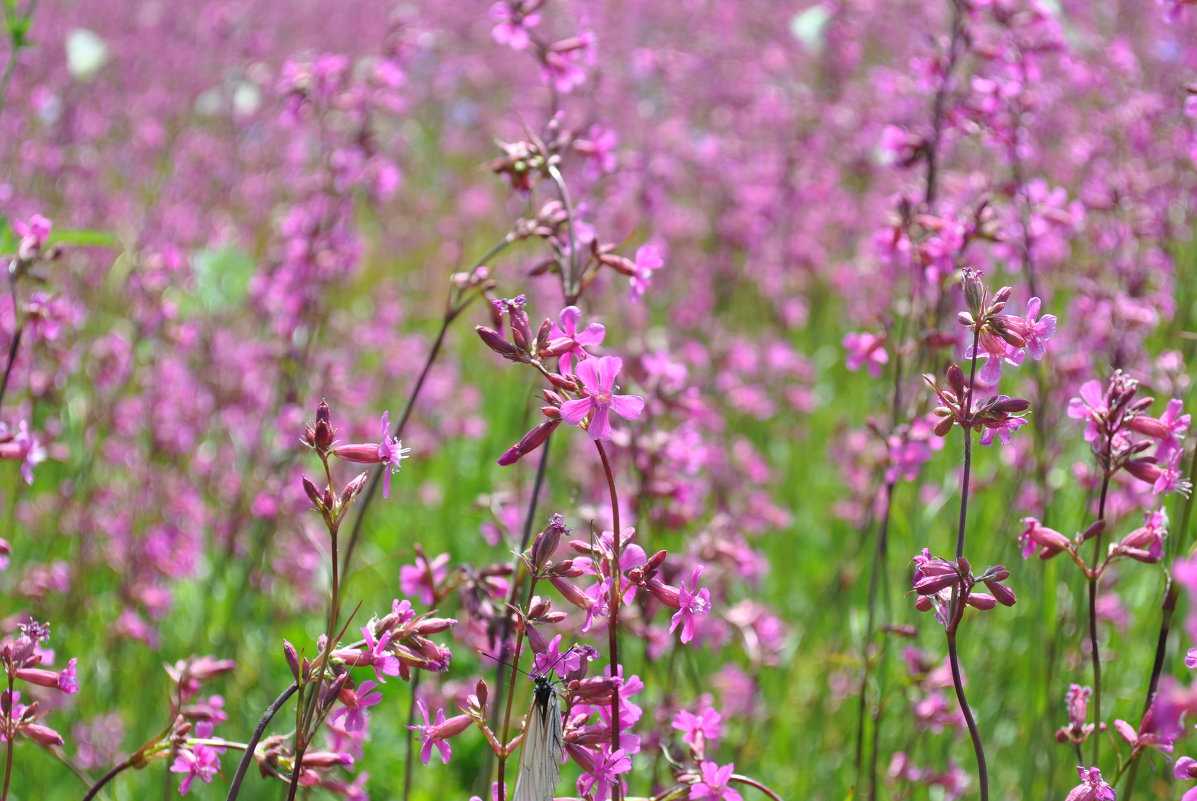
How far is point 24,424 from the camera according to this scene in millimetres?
1934

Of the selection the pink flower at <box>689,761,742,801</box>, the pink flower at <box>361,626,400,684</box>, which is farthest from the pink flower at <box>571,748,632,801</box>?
the pink flower at <box>361,626,400,684</box>

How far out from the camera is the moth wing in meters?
1.31

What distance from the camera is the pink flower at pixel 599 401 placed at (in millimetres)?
1341

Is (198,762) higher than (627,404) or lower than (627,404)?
lower

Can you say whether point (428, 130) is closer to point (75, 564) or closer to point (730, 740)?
point (75, 564)

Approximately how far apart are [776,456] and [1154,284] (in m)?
1.99

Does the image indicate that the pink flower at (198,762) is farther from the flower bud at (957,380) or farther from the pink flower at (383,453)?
the flower bud at (957,380)

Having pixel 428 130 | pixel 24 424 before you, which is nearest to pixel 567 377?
pixel 24 424

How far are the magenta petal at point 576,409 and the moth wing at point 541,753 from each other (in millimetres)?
378

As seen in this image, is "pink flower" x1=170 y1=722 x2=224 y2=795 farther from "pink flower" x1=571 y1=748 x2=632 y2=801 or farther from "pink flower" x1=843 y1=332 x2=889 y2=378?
"pink flower" x1=843 y1=332 x2=889 y2=378

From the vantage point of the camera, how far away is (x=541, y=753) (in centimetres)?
134

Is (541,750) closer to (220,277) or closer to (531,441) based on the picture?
(531,441)

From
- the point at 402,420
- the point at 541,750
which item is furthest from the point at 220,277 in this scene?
the point at 541,750

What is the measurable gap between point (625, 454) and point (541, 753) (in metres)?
1.61
